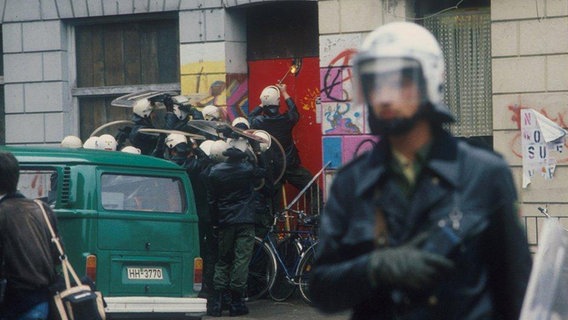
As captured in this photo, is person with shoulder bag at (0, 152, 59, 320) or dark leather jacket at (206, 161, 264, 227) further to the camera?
dark leather jacket at (206, 161, 264, 227)

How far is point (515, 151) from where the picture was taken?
651 inches

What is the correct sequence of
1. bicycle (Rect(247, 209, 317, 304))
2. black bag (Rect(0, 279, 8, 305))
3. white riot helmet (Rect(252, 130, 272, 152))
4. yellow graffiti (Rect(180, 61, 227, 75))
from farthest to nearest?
yellow graffiti (Rect(180, 61, 227, 75))
white riot helmet (Rect(252, 130, 272, 152))
bicycle (Rect(247, 209, 317, 304))
black bag (Rect(0, 279, 8, 305))

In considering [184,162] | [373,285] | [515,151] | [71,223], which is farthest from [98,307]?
[515,151]

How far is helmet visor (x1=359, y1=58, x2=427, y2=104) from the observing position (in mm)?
3633

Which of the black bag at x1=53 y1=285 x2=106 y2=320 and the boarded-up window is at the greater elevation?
the boarded-up window

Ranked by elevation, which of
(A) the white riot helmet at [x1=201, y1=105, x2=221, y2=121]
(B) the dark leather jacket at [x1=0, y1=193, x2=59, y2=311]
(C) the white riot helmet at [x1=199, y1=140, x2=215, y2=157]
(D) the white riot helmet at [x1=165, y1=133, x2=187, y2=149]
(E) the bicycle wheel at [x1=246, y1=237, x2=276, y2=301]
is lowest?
(E) the bicycle wheel at [x1=246, y1=237, x2=276, y2=301]

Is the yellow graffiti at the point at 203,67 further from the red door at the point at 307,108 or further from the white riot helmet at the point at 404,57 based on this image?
the white riot helmet at the point at 404,57

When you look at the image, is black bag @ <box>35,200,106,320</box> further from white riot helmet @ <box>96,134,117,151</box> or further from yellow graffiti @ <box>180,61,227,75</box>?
yellow graffiti @ <box>180,61,227,75</box>

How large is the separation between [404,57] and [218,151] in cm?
1150

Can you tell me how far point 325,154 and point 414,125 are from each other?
562 inches

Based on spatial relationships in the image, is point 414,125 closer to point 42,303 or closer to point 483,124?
point 42,303

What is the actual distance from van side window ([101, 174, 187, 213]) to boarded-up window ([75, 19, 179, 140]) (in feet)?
20.9

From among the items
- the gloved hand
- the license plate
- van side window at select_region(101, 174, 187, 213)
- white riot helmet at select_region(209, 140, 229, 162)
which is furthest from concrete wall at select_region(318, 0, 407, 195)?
the gloved hand

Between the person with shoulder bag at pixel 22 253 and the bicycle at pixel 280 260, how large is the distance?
806 centimetres
